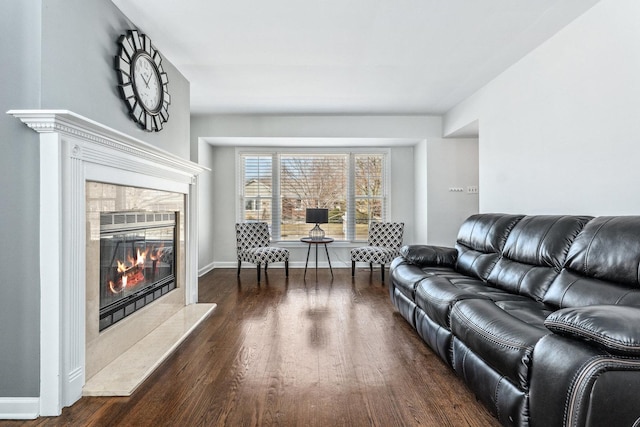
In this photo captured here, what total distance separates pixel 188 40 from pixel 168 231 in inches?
69.3

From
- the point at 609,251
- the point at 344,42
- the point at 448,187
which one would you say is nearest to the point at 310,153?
the point at 448,187

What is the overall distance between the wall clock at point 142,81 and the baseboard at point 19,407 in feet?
6.27

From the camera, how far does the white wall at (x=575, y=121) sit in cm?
238

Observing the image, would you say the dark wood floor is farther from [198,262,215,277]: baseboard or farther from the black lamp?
the black lamp

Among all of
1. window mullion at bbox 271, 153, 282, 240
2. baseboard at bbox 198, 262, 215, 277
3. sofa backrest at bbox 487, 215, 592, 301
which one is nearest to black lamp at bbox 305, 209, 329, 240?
window mullion at bbox 271, 153, 282, 240

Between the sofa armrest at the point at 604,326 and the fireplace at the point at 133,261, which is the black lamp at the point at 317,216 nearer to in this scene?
the fireplace at the point at 133,261

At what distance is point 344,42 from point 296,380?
2.73 metres

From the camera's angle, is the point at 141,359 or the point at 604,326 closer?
the point at 604,326

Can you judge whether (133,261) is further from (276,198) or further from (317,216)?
(276,198)

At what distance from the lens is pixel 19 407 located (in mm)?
1911

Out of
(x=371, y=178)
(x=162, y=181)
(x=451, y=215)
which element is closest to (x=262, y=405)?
(x=162, y=181)

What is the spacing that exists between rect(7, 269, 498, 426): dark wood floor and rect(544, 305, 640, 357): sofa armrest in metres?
0.74

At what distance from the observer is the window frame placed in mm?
6504

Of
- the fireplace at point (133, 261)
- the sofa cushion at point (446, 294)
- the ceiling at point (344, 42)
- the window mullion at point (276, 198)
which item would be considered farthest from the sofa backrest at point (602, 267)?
the window mullion at point (276, 198)
